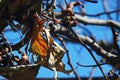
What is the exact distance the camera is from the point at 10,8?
1.08 m

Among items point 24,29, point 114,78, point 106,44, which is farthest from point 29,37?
point 106,44

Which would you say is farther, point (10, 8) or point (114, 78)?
point (114, 78)

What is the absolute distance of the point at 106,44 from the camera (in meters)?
2.66

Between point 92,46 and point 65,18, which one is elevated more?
point 65,18

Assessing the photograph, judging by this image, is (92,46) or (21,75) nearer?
(21,75)

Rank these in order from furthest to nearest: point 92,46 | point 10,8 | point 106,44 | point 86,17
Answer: point 106,44 < point 86,17 < point 92,46 < point 10,8

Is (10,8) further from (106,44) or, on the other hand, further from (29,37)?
(106,44)

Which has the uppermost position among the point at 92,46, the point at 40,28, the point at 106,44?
the point at 40,28

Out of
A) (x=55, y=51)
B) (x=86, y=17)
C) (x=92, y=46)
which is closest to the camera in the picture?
(x=55, y=51)

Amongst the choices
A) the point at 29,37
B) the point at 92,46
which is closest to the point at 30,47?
the point at 29,37

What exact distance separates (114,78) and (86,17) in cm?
81

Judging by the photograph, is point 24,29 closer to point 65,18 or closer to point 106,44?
point 65,18

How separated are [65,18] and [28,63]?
158 mm

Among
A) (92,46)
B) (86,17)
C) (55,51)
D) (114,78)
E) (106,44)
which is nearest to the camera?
(55,51)
